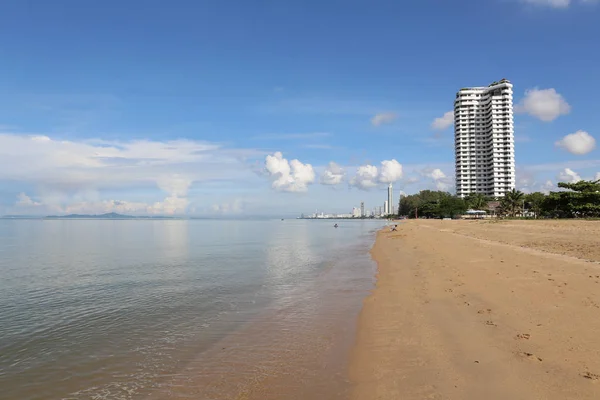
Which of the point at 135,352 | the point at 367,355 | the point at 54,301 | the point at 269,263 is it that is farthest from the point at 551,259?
the point at 54,301

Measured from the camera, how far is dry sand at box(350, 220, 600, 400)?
6195mm

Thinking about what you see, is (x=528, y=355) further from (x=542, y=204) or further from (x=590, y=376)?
(x=542, y=204)

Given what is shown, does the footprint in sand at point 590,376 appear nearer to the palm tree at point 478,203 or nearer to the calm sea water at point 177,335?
the calm sea water at point 177,335

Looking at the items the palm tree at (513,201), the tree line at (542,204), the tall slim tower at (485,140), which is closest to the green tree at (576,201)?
the tree line at (542,204)

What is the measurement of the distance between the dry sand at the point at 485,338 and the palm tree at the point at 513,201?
117348mm

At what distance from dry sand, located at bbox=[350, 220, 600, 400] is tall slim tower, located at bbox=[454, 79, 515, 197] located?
187 meters

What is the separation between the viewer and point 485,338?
27.9 ft

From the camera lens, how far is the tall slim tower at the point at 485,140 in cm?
18012

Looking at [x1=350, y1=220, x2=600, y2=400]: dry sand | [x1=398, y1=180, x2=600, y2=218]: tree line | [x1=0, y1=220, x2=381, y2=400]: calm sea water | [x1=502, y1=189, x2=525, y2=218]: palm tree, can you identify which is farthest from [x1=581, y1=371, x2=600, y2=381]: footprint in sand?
[x1=502, y1=189, x2=525, y2=218]: palm tree

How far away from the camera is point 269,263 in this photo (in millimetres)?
27969

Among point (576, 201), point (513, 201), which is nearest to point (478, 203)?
point (513, 201)

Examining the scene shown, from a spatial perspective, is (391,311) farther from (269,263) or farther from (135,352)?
(269,263)

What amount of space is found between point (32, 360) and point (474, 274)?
1688cm

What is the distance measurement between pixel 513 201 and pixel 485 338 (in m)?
129
